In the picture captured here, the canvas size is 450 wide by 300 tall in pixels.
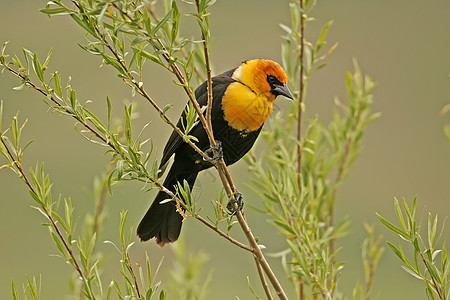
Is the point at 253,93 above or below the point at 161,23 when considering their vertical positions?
below

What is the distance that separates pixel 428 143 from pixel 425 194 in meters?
Answer: 1.85

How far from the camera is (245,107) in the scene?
2414 mm

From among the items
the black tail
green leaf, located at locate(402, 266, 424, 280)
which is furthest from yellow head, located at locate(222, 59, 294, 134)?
green leaf, located at locate(402, 266, 424, 280)

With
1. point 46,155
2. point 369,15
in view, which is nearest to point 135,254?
point 46,155

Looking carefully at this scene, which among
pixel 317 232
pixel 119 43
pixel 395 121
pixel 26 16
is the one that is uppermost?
pixel 26 16

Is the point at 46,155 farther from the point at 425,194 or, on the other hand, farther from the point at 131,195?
the point at 425,194

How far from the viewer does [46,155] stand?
15117 millimetres

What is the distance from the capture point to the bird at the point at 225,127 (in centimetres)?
227

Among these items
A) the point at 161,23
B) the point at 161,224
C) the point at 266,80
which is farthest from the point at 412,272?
the point at 266,80

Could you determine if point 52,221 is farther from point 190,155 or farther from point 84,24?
point 190,155

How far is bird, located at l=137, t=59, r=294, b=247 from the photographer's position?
227 cm

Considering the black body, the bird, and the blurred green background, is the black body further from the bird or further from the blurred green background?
the blurred green background

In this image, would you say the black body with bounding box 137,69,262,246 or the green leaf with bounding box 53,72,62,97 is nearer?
the green leaf with bounding box 53,72,62,97

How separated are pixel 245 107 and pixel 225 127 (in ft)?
0.37
